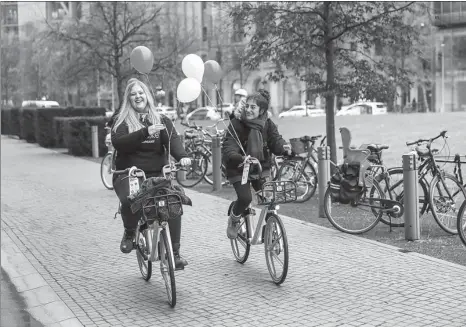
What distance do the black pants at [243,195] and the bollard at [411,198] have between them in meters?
2.03

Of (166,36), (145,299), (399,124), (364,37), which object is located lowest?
(145,299)

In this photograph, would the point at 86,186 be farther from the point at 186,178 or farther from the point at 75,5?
the point at 75,5

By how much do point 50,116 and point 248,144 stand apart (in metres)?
23.1

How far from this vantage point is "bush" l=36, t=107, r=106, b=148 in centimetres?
2822

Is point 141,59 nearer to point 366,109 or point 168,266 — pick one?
point 168,266

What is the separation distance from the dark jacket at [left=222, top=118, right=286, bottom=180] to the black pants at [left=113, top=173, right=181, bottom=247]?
69cm

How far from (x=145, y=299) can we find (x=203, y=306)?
58 centimetres

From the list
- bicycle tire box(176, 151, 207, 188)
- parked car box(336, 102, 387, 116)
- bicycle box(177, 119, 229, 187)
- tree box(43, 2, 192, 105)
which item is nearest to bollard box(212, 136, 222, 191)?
bicycle box(177, 119, 229, 187)

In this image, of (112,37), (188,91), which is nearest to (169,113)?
(112,37)

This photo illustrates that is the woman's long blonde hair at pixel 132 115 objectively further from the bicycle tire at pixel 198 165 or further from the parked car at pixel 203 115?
the parked car at pixel 203 115

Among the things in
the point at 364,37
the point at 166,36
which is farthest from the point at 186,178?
the point at 166,36

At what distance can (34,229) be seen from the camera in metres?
9.71

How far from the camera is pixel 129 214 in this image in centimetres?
627

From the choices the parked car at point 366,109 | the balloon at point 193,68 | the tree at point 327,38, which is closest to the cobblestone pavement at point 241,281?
the balloon at point 193,68
